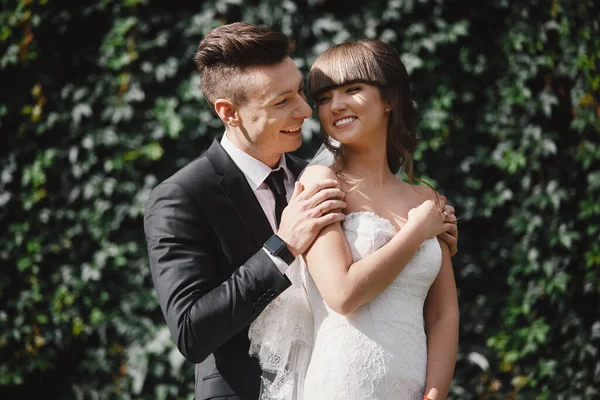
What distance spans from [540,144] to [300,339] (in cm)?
249

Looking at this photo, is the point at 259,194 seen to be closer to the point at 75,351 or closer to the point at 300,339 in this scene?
the point at 300,339

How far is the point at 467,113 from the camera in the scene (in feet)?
14.2

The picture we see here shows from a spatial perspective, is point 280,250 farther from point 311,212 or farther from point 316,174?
point 316,174

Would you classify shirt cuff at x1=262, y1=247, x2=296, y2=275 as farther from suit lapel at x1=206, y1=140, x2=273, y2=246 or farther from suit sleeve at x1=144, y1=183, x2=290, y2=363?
suit lapel at x1=206, y1=140, x2=273, y2=246

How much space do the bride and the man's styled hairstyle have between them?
0.31 meters

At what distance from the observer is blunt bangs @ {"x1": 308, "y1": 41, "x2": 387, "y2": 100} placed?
2.28m

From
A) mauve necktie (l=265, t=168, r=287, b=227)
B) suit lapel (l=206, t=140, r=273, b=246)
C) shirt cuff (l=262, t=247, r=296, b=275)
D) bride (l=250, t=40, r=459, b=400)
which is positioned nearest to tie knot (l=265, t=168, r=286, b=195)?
mauve necktie (l=265, t=168, r=287, b=227)

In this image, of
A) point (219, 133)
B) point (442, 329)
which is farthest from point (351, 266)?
point (219, 133)

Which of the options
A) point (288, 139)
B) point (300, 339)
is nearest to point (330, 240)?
point (300, 339)

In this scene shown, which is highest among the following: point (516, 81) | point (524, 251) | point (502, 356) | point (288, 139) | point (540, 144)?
point (288, 139)

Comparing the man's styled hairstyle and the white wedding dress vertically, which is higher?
the man's styled hairstyle

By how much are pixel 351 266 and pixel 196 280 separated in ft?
1.87

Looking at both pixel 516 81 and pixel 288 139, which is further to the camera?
pixel 516 81

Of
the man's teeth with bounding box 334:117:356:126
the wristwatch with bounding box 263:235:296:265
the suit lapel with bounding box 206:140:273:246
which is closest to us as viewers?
the wristwatch with bounding box 263:235:296:265
